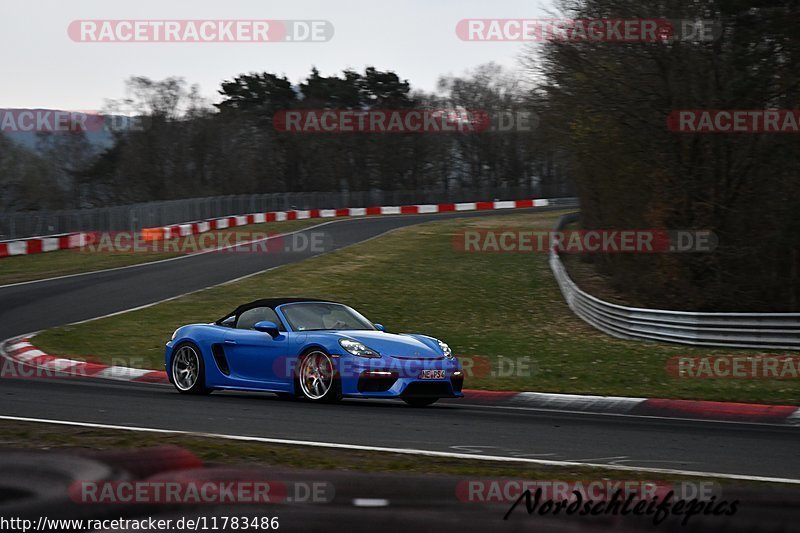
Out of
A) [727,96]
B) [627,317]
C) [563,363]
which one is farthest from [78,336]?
[727,96]

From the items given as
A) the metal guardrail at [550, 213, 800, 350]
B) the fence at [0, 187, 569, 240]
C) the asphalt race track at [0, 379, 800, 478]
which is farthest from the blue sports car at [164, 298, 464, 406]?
the fence at [0, 187, 569, 240]

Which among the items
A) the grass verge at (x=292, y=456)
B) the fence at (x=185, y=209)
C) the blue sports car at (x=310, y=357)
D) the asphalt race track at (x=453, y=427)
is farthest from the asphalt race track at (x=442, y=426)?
the fence at (x=185, y=209)

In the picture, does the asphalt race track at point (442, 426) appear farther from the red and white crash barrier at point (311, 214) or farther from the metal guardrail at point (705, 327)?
the red and white crash barrier at point (311, 214)

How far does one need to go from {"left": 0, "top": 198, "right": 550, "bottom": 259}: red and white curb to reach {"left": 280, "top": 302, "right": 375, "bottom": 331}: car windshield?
25.2 meters

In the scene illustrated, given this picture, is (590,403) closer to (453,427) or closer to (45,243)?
(453,427)

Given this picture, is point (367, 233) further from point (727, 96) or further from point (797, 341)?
point (797, 341)

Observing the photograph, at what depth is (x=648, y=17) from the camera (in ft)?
76.5

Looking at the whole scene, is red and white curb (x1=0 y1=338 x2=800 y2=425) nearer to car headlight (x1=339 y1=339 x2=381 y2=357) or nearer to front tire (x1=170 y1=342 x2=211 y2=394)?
front tire (x1=170 y1=342 x2=211 y2=394)

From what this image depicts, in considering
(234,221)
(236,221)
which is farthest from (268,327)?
(236,221)

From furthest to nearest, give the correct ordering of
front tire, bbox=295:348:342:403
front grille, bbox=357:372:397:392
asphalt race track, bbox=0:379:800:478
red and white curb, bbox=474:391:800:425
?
red and white curb, bbox=474:391:800:425, front tire, bbox=295:348:342:403, front grille, bbox=357:372:397:392, asphalt race track, bbox=0:379:800:478

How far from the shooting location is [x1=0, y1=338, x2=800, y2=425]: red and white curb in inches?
443

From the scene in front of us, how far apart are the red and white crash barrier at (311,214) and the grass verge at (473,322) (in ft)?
32.4

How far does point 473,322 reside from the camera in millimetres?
20594

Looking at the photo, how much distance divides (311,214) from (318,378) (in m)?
45.8
